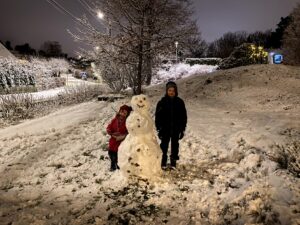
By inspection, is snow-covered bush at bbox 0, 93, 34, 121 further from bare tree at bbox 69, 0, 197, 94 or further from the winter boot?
the winter boot

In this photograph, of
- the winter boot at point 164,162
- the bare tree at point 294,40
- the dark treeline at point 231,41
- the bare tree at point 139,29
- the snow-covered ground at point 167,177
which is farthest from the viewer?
the dark treeline at point 231,41

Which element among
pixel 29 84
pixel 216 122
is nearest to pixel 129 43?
pixel 216 122

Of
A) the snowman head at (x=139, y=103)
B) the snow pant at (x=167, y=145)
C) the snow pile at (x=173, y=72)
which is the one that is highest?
the snow pile at (x=173, y=72)

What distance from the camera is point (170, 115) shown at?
5746 millimetres

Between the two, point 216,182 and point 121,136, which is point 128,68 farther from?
point 216,182

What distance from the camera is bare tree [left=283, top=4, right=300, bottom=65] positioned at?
23.5 metres

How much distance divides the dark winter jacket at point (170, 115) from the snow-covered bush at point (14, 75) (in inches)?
974

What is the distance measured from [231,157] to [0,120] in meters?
11.0

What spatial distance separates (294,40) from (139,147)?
73.7ft

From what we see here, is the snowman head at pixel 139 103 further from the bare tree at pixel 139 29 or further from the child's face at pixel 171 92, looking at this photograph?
the bare tree at pixel 139 29

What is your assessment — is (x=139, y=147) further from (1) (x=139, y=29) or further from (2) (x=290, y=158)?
(1) (x=139, y=29)

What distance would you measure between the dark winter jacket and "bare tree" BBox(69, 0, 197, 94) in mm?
7179

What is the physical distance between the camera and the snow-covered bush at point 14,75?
2757 centimetres

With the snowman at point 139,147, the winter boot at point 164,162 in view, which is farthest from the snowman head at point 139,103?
the winter boot at point 164,162
